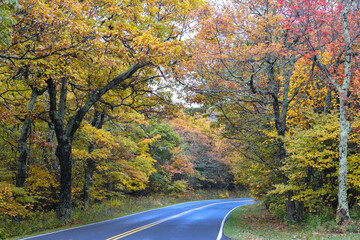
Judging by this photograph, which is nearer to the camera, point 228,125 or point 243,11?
point 243,11

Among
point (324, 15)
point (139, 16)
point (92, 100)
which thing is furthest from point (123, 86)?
point (324, 15)

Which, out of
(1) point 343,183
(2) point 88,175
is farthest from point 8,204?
(1) point 343,183

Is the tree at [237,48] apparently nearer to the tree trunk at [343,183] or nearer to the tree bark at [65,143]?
the tree trunk at [343,183]

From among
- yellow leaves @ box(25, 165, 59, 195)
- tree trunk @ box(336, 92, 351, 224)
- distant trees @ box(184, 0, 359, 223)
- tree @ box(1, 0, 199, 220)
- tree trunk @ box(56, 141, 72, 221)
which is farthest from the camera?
yellow leaves @ box(25, 165, 59, 195)

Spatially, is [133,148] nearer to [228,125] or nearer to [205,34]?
[228,125]

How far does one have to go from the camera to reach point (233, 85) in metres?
13.6

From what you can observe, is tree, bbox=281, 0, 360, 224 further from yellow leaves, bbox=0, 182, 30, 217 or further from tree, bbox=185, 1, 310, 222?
yellow leaves, bbox=0, 182, 30, 217

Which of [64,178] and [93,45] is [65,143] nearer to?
[64,178]

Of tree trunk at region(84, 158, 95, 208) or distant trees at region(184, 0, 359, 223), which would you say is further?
tree trunk at region(84, 158, 95, 208)

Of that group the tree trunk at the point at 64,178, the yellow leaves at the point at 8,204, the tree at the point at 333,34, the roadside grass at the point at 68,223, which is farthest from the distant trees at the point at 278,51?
the roadside grass at the point at 68,223

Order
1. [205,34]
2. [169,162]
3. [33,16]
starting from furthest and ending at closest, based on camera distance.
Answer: [169,162] → [205,34] → [33,16]

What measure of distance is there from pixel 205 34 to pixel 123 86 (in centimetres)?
531

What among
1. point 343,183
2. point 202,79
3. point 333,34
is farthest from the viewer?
point 202,79

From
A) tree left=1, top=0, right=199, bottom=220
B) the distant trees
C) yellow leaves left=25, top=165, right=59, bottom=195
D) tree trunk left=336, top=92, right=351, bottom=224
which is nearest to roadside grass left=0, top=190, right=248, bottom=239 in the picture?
tree left=1, top=0, right=199, bottom=220
